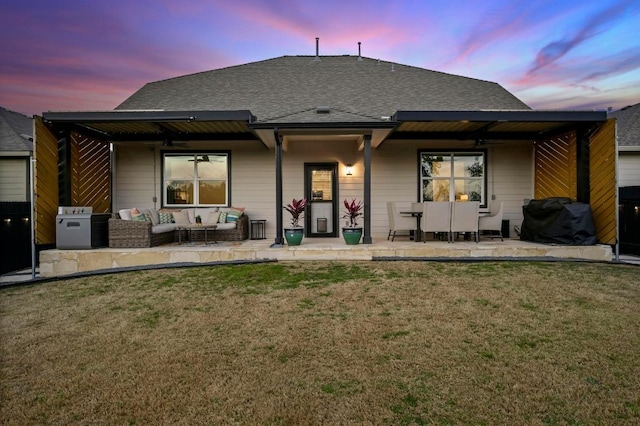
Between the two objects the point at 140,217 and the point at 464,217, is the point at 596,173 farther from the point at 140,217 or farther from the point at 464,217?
the point at 140,217

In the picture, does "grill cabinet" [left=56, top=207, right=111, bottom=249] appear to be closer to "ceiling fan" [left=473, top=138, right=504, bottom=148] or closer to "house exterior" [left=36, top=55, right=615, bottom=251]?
"house exterior" [left=36, top=55, right=615, bottom=251]

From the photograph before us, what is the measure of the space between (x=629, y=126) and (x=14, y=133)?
17960 millimetres

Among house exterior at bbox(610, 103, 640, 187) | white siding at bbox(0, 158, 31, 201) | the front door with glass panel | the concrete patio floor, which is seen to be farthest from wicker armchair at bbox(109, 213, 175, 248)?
house exterior at bbox(610, 103, 640, 187)

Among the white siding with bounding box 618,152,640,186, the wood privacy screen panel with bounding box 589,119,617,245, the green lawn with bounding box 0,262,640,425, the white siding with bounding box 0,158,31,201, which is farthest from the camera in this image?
the white siding with bounding box 618,152,640,186

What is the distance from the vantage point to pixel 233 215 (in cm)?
820

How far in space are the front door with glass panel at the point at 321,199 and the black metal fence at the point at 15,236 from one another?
18.4 feet

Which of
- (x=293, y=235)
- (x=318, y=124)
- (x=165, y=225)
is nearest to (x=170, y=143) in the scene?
(x=165, y=225)

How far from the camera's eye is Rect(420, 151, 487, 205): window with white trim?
30.0 ft

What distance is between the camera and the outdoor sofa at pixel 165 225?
22.1 ft

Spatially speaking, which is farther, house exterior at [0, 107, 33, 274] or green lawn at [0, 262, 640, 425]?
house exterior at [0, 107, 33, 274]

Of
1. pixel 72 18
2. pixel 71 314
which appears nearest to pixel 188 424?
pixel 71 314

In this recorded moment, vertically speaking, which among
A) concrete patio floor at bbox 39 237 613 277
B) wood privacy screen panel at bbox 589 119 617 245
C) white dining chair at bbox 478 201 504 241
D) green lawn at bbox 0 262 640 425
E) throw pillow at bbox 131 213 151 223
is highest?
wood privacy screen panel at bbox 589 119 617 245

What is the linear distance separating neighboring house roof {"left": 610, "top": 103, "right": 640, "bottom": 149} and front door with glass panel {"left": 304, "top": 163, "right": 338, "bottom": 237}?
7.86 meters

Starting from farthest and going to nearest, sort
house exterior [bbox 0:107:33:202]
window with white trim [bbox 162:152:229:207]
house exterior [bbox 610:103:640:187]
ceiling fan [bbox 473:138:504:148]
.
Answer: house exterior [bbox 610:103:640:187] → house exterior [bbox 0:107:33:202] → window with white trim [bbox 162:152:229:207] → ceiling fan [bbox 473:138:504:148]
